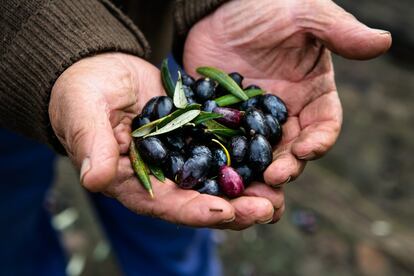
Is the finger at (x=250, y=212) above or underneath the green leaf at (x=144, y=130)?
underneath

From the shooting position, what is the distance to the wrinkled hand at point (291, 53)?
1690 mm

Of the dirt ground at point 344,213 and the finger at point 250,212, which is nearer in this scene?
the finger at point 250,212

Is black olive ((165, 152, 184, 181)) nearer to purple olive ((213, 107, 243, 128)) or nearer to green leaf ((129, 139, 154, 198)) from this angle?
green leaf ((129, 139, 154, 198))

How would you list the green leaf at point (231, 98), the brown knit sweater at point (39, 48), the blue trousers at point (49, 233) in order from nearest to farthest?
the brown knit sweater at point (39, 48)
the green leaf at point (231, 98)
the blue trousers at point (49, 233)

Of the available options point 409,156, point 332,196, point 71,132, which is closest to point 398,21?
point 409,156

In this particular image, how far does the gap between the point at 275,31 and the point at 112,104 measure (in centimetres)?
68

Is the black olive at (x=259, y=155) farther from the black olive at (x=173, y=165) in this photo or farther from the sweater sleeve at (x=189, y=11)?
the sweater sleeve at (x=189, y=11)

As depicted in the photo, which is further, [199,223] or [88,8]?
[88,8]

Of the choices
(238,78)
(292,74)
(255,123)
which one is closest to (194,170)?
(255,123)

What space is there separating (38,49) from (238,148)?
672mm

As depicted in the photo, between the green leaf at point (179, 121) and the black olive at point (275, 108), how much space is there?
242 millimetres

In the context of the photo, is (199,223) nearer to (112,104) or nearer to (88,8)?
(112,104)

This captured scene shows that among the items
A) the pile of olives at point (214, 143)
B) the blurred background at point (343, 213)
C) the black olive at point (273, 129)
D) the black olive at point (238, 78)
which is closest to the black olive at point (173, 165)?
the pile of olives at point (214, 143)

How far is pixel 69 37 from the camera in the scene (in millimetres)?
1721
